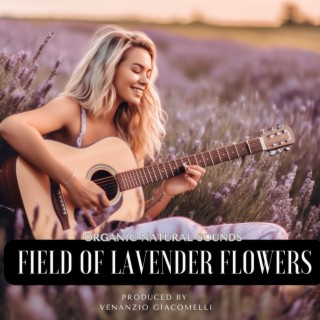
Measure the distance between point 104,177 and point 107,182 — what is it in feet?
0.07

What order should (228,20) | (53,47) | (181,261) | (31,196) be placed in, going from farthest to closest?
(53,47)
(228,20)
(181,261)
(31,196)

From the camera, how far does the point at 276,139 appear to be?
3.03 metres

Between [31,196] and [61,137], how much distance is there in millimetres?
268

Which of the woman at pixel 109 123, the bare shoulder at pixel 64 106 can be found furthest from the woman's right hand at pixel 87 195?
the bare shoulder at pixel 64 106

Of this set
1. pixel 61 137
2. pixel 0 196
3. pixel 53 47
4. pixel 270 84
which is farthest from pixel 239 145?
pixel 270 84

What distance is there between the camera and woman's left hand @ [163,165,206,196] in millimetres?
2932

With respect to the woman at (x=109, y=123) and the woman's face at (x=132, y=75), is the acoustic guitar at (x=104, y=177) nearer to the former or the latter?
the woman at (x=109, y=123)

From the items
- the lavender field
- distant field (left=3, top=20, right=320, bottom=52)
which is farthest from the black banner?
distant field (left=3, top=20, right=320, bottom=52)

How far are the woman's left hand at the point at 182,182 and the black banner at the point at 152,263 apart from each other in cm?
23

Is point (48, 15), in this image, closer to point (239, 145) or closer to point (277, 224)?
point (239, 145)

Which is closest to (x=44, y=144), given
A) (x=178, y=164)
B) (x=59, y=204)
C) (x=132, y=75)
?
(x=59, y=204)

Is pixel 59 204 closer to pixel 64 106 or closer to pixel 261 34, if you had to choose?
pixel 64 106

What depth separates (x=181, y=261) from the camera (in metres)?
2.88

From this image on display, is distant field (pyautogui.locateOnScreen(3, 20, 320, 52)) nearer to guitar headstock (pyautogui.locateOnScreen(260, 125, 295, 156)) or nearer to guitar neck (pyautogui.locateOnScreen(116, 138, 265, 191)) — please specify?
guitar headstock (pyautogui.locateOnScreen(260, 125, 295, 156))
